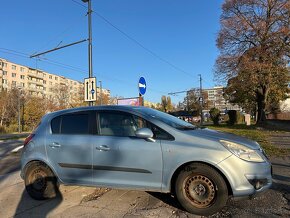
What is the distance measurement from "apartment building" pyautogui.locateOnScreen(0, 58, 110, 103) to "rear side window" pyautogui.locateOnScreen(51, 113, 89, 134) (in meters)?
72.9

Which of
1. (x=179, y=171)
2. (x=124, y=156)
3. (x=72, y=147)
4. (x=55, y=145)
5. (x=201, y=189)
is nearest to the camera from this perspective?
(x=201, y=189)

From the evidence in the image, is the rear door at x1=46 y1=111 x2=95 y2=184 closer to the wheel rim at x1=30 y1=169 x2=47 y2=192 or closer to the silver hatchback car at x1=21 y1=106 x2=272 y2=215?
the silver hatchback car at x1=21 y1=106 x2=272 y2=215

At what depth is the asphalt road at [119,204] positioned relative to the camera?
4.58m

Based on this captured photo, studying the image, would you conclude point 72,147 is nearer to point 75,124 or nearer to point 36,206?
point 75,124

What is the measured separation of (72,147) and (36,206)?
1.11 meters

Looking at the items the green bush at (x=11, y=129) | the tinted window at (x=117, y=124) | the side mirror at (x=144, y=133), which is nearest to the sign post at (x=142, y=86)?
the tinted window at (x=117, y=124)

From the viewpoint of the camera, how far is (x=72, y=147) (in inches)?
209

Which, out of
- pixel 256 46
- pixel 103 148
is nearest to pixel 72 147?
pixel 103 148

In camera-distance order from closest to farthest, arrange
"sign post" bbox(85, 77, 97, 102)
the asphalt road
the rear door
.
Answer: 1. the asphalt road
2. the rear door
3. "sign post" bbox(85, 77, 97, 102)

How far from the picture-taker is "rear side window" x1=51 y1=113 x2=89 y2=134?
214 inches

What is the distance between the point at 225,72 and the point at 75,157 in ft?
91.5

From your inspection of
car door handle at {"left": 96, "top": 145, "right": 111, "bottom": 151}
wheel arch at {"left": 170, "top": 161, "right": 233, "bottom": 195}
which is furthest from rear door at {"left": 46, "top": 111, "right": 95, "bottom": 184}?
wheel arch at {"left": 170, "top": 161, "right": 233, "bottom": 195}

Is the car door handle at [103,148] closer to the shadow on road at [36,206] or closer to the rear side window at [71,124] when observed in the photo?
the rear side window at [71,124]

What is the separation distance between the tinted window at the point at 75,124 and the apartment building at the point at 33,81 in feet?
240
